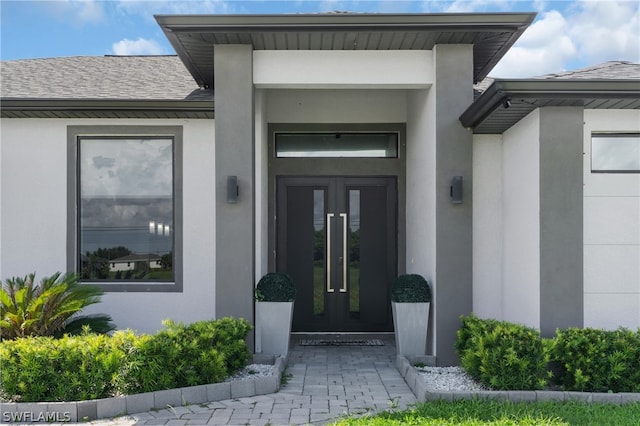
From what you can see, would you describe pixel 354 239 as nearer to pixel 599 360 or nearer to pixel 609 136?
pixel 609 136

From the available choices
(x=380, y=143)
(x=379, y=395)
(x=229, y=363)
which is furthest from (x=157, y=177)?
(x=379, y=395)

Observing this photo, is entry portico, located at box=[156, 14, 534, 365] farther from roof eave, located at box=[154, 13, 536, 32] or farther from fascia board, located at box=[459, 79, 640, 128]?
fascia board, located at box=[459, 79, 640, 128]

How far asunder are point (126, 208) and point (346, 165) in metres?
3.55

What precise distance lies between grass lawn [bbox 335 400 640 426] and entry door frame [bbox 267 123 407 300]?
4.30 meters

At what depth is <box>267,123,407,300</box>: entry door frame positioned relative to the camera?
9.35 m

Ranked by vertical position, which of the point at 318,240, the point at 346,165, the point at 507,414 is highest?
the point at 346,165

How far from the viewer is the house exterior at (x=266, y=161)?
596 cm

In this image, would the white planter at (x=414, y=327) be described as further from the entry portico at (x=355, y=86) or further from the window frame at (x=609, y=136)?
the window frame at (x=609, y=136)

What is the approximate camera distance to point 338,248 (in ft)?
31.1

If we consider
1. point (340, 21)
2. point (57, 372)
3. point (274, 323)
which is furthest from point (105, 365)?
point (340, 21)

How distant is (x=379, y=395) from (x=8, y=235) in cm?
556

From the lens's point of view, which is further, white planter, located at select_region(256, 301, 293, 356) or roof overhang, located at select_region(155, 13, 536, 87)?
white planter, located at select_region(256, 301, 293, 356)

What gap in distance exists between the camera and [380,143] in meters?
9.49

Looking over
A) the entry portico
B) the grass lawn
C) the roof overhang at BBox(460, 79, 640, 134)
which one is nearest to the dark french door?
the entry portico
